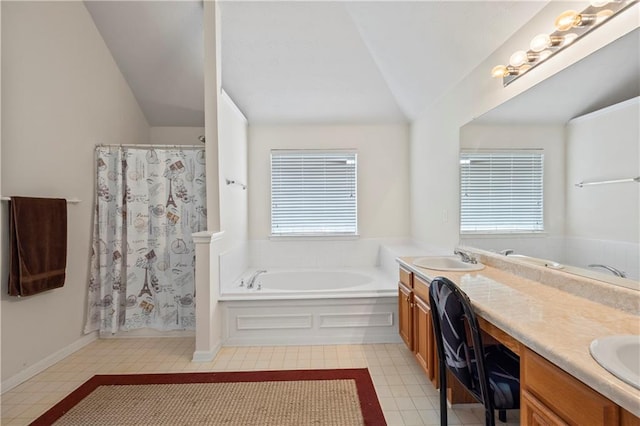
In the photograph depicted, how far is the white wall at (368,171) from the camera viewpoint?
3.85 meters

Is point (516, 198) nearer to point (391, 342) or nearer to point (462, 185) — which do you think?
point (462, 185)

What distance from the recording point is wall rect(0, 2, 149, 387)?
211 centimetres

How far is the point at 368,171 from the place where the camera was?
12.7 ft

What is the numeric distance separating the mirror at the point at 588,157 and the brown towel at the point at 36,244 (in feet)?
10.7

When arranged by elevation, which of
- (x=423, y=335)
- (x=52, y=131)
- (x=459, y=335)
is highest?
(x=52, y=131)

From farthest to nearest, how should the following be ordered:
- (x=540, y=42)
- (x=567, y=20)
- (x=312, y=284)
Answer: (x=312, y=284)
(x=540, y=42)
(x=567, y=20)

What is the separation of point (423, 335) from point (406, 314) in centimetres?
33

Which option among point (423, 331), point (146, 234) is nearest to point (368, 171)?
point (423, 331)

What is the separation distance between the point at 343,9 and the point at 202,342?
10.0ft

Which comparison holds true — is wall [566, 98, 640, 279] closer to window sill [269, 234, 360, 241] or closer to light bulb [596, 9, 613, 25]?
light bulb [596, 9, 613, 25]

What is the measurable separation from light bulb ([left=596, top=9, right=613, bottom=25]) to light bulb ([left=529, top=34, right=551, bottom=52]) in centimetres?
23

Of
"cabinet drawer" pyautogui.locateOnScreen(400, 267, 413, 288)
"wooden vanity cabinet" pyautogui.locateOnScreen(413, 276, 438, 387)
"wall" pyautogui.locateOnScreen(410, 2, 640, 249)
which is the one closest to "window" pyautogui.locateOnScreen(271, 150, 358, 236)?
"wall" pyautogui.locateOnScreen(410, 2, 640, 249)

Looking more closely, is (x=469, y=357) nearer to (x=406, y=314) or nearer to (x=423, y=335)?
(x=423, y=335)

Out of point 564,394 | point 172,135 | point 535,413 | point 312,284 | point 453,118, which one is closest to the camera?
point 564,394
